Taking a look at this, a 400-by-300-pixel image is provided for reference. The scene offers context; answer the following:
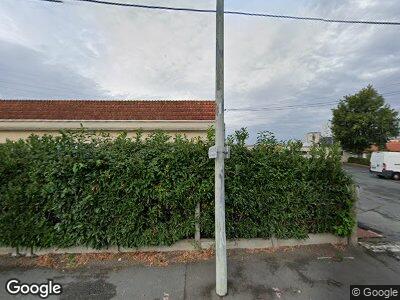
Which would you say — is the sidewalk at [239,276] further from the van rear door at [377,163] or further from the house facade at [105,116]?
the van rear door at [377,163]

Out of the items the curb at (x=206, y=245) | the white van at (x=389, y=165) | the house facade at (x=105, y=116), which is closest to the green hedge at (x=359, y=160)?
the white van at (x=389, y=165)

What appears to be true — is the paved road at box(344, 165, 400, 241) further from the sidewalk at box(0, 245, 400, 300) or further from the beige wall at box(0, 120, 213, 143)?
the beige wall at box(0, 120, 213, 143)

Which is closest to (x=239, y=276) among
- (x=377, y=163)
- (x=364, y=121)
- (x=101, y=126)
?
(x=101, y=126)

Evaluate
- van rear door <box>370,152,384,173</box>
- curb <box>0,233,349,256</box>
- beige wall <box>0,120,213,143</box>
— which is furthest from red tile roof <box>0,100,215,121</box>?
van rear door <box>370,152,384,173</box>

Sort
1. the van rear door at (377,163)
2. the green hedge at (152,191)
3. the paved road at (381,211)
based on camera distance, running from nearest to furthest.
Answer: the green hedge at (152,191), the paved road at (381,211), the van rear door at (377,163)

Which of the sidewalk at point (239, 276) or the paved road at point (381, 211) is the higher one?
the sidewalk at point (239, 276)

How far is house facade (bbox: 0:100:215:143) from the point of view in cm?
1169

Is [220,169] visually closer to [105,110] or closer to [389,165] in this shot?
[105,110]

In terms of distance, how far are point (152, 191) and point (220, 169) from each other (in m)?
1.76

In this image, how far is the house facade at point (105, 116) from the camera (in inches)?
460

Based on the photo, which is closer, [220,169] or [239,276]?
[220,169]

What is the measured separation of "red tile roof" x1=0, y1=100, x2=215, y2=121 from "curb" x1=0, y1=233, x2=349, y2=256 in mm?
7829

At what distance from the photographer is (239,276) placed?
13.7ft

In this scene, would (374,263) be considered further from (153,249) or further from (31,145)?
(31,145)
